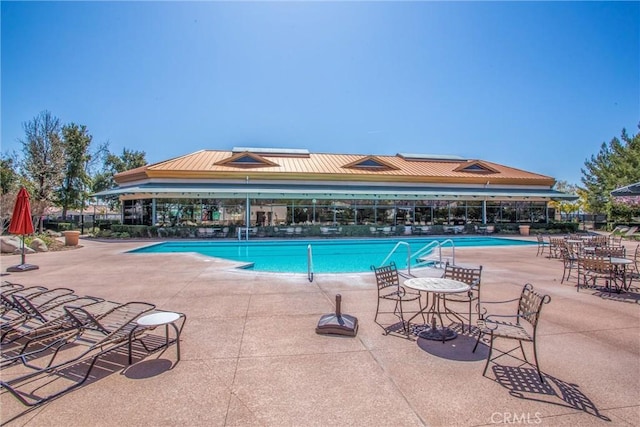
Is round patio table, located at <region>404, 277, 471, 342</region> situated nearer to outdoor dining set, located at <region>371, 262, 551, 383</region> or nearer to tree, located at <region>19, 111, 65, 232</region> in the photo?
outdoor dining set, located at <region>371, 262, 551, 383</region>

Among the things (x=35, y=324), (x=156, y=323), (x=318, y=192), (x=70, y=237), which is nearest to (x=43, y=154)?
(x=70, y=237)

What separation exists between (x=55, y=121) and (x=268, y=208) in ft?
68.4

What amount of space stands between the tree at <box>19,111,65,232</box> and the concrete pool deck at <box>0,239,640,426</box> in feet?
91.7

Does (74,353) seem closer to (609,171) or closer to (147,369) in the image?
(147,369)

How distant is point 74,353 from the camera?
13.6 feet

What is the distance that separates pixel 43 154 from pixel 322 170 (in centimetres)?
2317

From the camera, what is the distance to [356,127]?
83.2 ft

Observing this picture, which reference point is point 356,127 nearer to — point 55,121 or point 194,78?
point 194,78

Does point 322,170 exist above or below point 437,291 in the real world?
above

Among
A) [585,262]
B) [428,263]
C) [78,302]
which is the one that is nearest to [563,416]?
[585,262]

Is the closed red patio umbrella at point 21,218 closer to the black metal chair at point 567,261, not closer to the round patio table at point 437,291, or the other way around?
the round patio table at point 437,291

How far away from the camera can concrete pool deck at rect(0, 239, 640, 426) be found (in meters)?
2.88

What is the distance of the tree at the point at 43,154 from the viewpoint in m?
27.0

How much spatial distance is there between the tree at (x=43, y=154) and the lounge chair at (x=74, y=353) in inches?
1165
